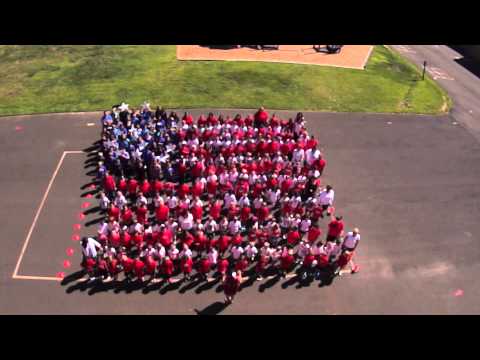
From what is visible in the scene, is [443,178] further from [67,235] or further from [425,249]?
[67,235]

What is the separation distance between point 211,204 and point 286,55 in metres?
22.9

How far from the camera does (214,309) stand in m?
16.7

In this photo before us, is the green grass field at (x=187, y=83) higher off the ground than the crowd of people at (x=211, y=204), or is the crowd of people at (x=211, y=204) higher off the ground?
the green grass field at (x=187, y=83)

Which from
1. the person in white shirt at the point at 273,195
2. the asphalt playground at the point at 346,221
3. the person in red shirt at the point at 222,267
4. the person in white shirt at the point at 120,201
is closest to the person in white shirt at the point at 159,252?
the asphalt playground at the point at 346,221

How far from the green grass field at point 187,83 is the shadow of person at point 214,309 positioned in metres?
17.0

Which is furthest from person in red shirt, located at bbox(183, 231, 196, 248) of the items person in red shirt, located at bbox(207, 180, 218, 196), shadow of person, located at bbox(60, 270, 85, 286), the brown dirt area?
the brown dirt area

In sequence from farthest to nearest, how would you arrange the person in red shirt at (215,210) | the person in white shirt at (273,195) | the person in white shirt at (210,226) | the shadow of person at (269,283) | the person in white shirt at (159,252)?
the person in white shirt at (273,195), the person in red shirt at (215,210), the person in white shirt at (210,226), the shadow of person at (269,283), the person in white shirt at (159,252)

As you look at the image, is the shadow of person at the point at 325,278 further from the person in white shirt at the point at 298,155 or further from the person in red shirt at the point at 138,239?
the person in red shirt at the point at 138,239

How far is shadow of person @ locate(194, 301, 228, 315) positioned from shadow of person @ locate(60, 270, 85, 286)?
549cm

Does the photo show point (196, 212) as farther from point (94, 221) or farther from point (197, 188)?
point (94, 221)

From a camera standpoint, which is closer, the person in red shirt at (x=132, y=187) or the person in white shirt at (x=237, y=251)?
the person in white shirt at (x=237, y=251)

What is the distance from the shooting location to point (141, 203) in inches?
767

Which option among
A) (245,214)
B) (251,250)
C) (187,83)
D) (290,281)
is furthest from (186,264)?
(187,83)

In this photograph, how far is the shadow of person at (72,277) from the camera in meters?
17.6
